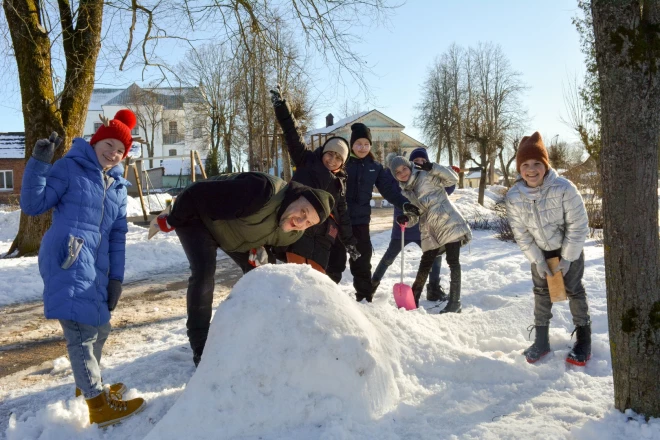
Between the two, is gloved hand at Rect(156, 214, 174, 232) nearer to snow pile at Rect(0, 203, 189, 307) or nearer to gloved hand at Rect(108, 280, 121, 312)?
gloved hand at Rect(108, 280, 121, 312)

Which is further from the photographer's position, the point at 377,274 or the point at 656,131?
the point at 377,274

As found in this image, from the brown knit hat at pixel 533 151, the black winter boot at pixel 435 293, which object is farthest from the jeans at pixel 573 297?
the black winter boot at pixel 435 293

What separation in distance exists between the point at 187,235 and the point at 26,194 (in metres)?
1.00

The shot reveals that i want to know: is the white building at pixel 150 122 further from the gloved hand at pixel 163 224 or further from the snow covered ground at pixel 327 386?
the snow covered ground at pixel 327 386

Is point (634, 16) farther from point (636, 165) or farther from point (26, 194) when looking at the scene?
point (26, 194)

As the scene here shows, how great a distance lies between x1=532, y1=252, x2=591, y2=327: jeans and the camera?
358 centimetres

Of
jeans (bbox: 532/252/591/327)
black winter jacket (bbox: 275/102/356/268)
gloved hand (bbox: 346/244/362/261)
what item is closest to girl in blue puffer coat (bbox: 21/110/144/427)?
black winter jacket (bbox: 275/102/356/268)

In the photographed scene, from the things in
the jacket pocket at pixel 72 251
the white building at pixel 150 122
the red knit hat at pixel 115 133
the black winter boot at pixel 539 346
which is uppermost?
the white building at pixel 150 122

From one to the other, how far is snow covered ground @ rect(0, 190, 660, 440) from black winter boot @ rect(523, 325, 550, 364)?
0.08 meters

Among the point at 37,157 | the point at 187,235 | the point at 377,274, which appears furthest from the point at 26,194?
the point at 377,274

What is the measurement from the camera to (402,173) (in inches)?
207

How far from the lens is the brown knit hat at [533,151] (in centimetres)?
360

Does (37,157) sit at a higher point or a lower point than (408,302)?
higher

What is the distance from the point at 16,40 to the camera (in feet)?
29.2
